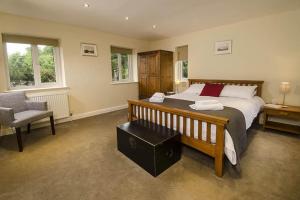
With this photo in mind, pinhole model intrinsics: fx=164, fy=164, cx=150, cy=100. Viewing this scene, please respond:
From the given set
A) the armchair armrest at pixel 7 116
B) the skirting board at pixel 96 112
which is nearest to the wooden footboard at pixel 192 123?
the armchair armrest at pixel 7 116

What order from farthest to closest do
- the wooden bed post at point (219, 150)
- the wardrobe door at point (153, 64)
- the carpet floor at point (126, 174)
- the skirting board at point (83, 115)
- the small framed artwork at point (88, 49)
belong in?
the wardrobe door at point (153, 64), the small framed artwork at point (88, 49), the skirting board at point (83, 115), the wooden bed post at point (219, 150), the carpet floor at point (126, 174)

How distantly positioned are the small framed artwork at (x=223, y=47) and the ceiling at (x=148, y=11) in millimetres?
429

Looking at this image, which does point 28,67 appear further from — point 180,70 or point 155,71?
point 180,70

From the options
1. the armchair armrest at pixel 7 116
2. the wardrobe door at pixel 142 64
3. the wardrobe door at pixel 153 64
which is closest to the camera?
the armchair armrest at pixel 7 116

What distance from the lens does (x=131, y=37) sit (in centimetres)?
505

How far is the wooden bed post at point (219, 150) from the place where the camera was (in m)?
1.73

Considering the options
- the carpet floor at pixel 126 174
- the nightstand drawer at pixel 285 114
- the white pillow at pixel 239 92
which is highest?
the white pillow at pixel 239 92

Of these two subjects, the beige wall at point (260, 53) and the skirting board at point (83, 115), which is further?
the skirting board at point (83, 115)

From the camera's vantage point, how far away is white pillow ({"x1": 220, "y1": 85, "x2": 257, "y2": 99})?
126 inches

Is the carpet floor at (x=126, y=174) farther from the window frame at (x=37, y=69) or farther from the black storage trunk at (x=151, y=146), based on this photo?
the window frame at (x=37, y=69)

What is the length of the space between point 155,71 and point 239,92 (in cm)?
236

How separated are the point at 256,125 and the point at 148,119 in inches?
94.4

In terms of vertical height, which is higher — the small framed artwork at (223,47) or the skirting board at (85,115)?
the small framed artwork at (223,47)

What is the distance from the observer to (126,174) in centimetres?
188
